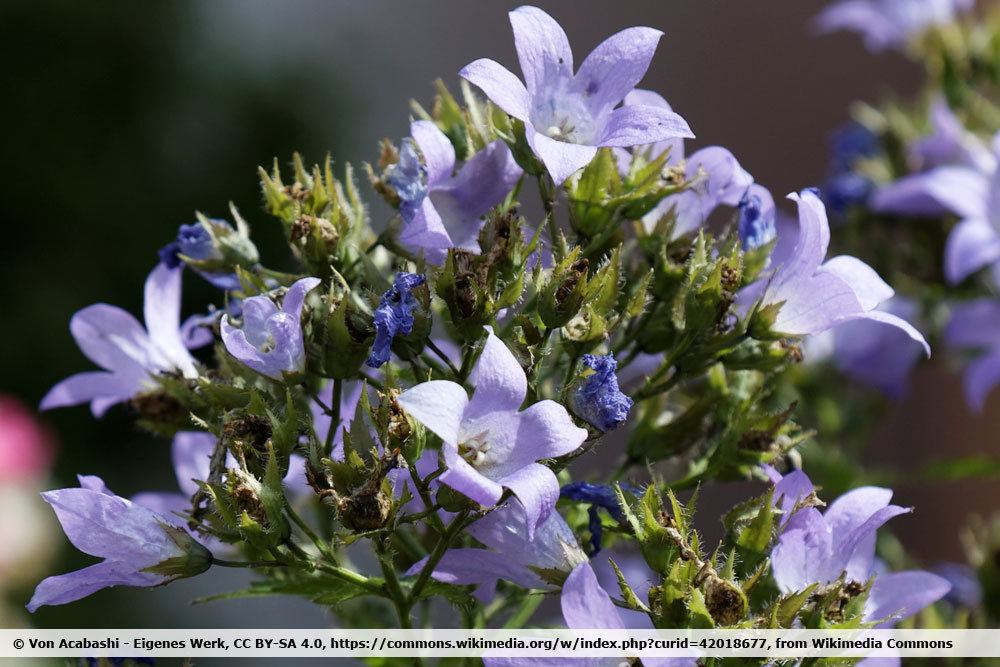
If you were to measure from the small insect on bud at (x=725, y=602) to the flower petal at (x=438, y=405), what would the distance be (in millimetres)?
218

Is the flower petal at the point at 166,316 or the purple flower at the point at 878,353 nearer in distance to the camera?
the flower petal at the point at 166,316

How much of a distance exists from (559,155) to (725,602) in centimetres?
35

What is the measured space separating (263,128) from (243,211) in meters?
0.50

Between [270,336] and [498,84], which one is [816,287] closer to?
[498,84]

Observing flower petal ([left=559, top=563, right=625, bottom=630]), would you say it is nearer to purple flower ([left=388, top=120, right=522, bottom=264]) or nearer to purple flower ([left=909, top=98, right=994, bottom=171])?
purple flower ([left=388, top=120, right=522, bottom=264])

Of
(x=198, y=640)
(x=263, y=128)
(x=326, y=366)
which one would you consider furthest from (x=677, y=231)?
(x=263, y=128)

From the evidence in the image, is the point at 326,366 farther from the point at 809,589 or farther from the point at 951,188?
the point at 951,188

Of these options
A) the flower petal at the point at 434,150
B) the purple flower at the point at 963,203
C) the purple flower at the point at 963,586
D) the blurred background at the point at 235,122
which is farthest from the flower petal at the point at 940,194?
the blurred background at the point at 235,122

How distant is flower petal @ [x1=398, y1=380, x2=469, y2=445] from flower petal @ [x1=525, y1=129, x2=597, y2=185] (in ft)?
0.59

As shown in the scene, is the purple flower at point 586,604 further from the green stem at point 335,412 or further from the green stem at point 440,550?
the green stem at point 335,412

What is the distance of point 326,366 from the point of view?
937mm

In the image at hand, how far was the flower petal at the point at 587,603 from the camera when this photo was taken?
0.78m

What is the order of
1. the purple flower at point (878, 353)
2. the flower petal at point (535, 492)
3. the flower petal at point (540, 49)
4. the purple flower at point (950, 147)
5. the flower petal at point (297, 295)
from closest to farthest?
the flower petal at point (535, 492), the flower petal at point (297, 295), the flower petal at point (540, 49), the purple flower at point (950, 147), the purple flower at point (878, 353)

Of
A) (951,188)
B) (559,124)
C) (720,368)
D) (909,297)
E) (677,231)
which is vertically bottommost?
(909,297)
